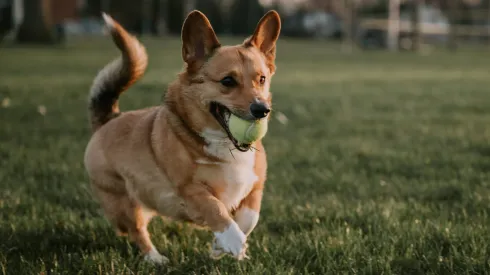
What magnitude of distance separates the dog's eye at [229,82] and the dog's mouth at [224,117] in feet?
0.38

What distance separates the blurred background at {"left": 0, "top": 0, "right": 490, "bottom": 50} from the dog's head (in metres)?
32.6

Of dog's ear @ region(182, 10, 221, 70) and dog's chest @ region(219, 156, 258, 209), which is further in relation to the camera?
dog's ear @ region(182, 10, 221, 70)

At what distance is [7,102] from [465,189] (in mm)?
6417

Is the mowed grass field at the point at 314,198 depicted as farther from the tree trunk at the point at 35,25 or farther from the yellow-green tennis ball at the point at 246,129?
the tree trunk at the point at 35,25

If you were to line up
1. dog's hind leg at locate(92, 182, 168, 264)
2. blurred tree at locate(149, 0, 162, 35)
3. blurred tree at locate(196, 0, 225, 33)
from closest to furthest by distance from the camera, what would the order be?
dog's hind leg at locate(92, 182, 168, 264) → blurred tree at locate(149, 0, 162, 35) → blurred tree at locate(196, 0, 225, 33)

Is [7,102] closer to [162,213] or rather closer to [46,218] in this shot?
[46,218]

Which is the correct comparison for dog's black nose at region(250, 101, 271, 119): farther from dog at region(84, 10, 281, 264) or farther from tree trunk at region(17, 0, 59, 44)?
tree trunk at region(17, 0, 59, 44)

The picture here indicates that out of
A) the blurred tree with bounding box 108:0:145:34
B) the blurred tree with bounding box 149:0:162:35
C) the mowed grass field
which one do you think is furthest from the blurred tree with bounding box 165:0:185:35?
the mowed grass field

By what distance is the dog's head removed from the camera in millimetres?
3023

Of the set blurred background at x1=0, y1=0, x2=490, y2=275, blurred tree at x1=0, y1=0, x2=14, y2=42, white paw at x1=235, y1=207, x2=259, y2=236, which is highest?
white paw at x1=235, y1=207, x2=259, y2=236

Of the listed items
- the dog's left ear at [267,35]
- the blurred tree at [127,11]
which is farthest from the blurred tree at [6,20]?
the dog's left ear at [267,35]

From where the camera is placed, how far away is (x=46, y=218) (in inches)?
147

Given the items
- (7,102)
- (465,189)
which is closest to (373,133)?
(465,189)

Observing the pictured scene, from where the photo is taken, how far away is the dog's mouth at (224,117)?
2969 mm
